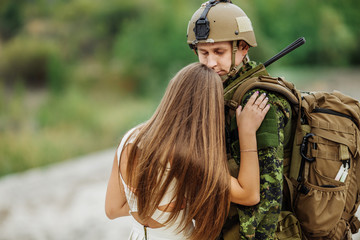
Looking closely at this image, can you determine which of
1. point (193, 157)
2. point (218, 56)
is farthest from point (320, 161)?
point (218, 56)

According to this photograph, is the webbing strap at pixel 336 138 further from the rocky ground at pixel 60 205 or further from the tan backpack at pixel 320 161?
the rocky ground at pixel 60 205

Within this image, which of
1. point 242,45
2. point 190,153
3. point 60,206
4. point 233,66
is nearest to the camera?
point 190,153

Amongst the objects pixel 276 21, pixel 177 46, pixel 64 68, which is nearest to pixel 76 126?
pixel 64 68

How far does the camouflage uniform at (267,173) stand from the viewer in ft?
5.99

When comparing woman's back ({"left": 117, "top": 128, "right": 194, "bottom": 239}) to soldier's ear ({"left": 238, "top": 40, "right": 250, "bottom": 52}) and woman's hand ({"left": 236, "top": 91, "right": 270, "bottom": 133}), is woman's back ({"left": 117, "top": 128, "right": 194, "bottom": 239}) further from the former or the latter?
soldier's ear ({"left": 238, "top": 40, "right": 250, "bottom": 52})

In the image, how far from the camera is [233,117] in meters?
1.94

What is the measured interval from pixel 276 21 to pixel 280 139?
1024 cm

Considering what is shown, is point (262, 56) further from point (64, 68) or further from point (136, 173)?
point (136, 173)

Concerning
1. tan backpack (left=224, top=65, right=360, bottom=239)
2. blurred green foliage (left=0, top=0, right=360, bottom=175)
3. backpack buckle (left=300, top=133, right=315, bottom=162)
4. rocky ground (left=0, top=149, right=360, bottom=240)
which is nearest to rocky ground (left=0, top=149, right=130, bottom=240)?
rocky ground (left=0, top=149, right=360, bottom=240)

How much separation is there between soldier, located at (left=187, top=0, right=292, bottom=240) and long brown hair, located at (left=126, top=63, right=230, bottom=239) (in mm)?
130

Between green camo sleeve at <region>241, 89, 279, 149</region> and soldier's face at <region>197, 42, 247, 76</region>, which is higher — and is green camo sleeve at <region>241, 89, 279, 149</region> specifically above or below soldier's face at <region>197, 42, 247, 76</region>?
below

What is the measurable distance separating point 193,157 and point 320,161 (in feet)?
2.17

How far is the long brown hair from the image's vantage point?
1.79 metres

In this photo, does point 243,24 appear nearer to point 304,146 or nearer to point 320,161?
point 304,146
